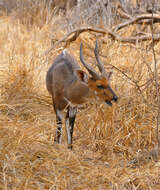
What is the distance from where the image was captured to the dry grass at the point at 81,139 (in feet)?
10.4

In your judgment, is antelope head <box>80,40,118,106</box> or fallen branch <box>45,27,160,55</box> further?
fallen branch <box>45,27,160,55</box>

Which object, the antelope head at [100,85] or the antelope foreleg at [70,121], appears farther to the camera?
the antelope foreleg at [70,121]

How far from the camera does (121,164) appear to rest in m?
3.90

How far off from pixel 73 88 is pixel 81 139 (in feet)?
2.14

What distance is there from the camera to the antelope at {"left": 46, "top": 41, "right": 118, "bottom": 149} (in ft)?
13.7

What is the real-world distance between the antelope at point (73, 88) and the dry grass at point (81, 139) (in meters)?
0.23

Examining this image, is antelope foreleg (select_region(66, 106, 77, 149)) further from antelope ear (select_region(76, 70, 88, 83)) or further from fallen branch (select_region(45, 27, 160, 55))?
fallen branch (select_region(45, 27, 160, 55))

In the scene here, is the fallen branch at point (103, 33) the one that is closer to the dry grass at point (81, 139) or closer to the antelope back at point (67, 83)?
the dry grass at point (81, 139)

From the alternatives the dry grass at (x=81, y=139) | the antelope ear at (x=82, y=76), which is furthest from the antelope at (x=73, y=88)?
the dry grass at (x=81, y=139)

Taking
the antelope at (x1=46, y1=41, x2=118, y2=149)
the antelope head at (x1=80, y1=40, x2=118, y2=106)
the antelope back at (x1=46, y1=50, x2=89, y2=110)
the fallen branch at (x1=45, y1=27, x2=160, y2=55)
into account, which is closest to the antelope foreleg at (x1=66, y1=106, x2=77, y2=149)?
the antelope at (x1=46, y1=41, x2=118, y2=149)

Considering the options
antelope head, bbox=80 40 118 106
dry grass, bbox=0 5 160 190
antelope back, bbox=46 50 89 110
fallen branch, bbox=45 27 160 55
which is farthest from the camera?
fallen branch, bbox=45 27 160 55

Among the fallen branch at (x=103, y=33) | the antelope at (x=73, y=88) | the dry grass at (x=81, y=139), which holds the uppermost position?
the fallen branch at (x=103, y=33)

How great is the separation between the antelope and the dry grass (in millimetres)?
230

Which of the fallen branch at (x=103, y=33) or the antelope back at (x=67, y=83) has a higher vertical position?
the fallen branch at (x=103, y=33)
